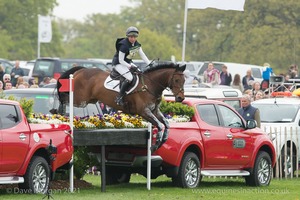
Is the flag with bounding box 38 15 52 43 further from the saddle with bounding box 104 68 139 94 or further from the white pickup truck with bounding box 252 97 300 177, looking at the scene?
the saddle with bounding box 104 68 139 94

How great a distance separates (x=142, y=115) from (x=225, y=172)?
2413mm

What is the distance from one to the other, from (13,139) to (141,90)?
4.61 meters

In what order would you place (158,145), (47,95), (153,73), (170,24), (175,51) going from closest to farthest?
(158,145), (153,73), (47,95), (175,51), (170,24)

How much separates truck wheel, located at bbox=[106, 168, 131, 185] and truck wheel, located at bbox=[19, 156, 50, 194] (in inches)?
127

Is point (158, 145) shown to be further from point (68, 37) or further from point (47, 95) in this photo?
point (68, 37)

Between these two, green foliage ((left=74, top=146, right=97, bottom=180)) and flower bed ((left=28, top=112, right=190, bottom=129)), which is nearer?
flower bed ((left=28, top=112, right=190, bottom=129))

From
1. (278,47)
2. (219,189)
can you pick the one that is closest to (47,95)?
(219,189)

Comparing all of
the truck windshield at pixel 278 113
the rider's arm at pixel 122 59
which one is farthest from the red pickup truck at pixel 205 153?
the truck windshield at pixel 278 113

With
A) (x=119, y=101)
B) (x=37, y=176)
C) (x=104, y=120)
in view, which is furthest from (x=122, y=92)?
(x=37, y=176)

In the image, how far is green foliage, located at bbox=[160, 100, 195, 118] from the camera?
20.9 m

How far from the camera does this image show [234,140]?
21.9 metres

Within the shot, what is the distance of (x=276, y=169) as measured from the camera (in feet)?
84.1

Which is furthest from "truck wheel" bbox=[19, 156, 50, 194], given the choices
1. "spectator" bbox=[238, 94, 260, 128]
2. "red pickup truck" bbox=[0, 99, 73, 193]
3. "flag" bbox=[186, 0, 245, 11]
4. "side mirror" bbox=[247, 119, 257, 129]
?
"flag" bbox=[186, 0, 245, 11]

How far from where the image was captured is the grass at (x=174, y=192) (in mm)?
18172
